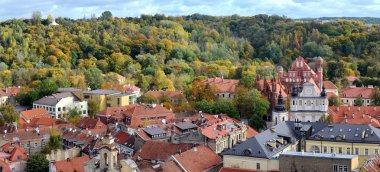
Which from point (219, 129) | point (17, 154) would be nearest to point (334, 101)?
point (219, 129)

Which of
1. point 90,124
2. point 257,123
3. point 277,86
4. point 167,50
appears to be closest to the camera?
point 90,124

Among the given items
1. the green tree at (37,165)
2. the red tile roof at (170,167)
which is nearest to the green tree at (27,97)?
the green tree at (37,165)

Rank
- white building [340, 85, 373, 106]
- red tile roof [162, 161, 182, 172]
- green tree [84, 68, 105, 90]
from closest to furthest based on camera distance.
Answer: red tile roof [162, 161, 182, 172], white building [340, 85, 373, 106], green tree [84, 68, 105, 90]

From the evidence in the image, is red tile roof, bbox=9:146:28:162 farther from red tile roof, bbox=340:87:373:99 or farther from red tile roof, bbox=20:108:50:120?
red tile roof, bbox=340:87:373:99

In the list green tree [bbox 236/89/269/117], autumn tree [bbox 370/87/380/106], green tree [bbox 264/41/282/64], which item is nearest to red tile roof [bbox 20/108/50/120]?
green tree [bbox 236/89/269/117]

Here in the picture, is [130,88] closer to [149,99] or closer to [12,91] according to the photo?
[149,99]

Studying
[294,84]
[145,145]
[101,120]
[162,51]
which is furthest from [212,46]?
[145,145]
